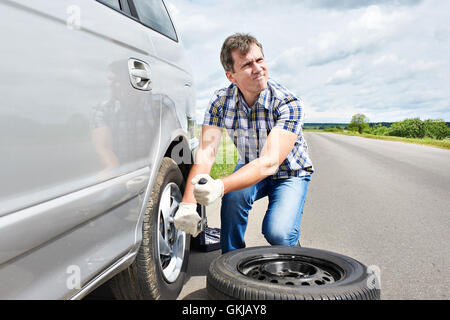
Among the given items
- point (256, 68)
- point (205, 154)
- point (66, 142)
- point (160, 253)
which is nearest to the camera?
point (66, 142)

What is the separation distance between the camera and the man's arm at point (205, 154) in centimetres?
274

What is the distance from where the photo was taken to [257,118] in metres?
3.04

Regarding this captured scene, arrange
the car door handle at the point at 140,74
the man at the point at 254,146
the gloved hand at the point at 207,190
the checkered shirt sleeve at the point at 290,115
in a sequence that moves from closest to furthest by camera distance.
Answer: the car door handle at the point at 140,74 → the gloved hand at the point at 207,190 → the man at the point at 254,146 → the checkered shirt sleeve at the point at 290,115

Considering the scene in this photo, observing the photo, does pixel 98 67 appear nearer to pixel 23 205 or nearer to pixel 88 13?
pixel 88 13

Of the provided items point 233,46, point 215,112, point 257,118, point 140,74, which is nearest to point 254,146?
point 257,118

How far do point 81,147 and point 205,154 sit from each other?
1600mm

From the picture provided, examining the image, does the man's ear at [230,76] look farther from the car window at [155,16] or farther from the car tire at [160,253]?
the car tire at [160,253]

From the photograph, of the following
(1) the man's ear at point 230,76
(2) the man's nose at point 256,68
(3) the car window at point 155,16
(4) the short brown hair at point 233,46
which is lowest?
(1) the man's ear at point 230,76

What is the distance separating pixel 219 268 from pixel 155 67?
1129mm

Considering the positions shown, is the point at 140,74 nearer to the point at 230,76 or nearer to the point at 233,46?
the point at 233,46

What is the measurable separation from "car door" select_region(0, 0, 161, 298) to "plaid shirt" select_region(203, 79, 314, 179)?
1.24m

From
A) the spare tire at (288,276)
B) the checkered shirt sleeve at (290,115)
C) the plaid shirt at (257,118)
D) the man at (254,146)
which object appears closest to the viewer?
the spare tire at (288,276)

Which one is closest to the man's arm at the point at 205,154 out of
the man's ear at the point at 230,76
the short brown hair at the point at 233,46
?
the man's ear at the point at 230,76

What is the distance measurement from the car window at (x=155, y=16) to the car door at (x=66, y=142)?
0.46 m
